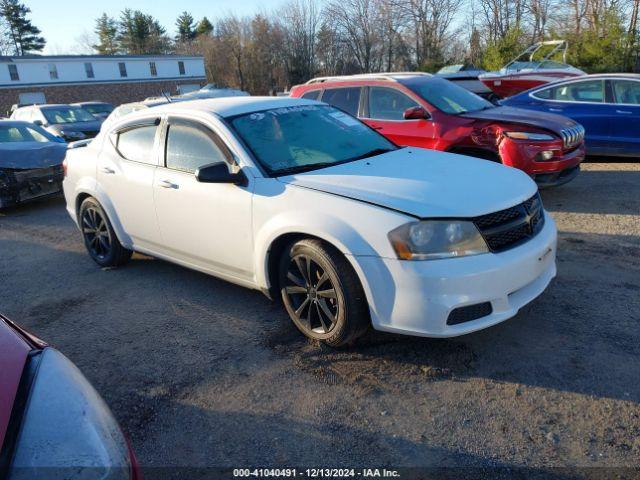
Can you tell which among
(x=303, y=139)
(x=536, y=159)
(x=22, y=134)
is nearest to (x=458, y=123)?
(x=536, y=159)

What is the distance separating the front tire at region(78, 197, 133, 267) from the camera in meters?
5.11

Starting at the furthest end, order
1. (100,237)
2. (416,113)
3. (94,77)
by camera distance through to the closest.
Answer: (94,77) < (416,113) < (100,237)

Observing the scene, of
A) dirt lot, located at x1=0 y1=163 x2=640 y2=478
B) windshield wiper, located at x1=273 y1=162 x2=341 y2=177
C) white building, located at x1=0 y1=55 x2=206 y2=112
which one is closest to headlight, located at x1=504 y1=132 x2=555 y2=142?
dirt lot, located at x1=0 y1=163 x2=640 y2=478

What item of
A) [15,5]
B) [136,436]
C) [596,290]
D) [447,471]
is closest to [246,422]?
[136,436]

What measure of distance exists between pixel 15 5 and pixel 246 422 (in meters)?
80.7

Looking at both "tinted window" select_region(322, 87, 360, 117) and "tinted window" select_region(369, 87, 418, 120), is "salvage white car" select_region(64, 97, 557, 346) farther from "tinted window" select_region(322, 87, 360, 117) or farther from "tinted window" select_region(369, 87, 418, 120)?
"tinted window" select_region(322, 87, 360, 117)

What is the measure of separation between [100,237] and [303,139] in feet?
8.57

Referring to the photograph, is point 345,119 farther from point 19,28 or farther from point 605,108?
point 19,28

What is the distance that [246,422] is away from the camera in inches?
110

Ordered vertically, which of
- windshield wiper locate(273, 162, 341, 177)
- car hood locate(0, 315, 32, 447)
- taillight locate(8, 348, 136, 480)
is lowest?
taillight locate(8, 348, 136, 480)

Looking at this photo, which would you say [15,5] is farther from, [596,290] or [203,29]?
[596,290]

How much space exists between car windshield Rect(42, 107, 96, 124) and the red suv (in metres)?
10.6

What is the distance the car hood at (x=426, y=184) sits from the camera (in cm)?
303

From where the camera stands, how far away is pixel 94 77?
48.7 metres
